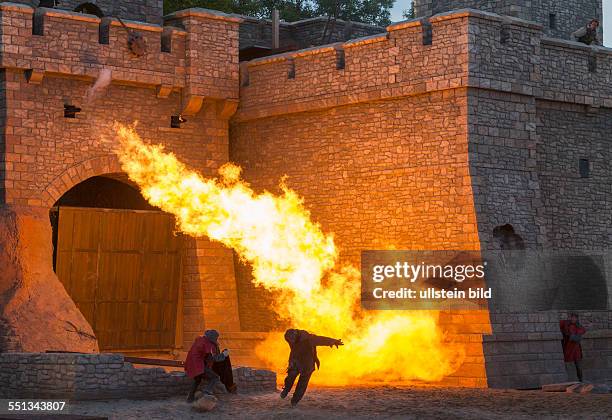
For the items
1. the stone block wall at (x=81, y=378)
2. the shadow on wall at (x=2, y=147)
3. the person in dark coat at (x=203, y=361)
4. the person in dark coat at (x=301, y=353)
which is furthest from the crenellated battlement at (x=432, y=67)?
the stone block wall at (x=81, y=378)

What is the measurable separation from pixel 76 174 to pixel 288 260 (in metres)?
4.39

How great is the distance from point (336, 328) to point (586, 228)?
18.0 ft

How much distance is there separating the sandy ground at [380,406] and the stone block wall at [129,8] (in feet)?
31.0

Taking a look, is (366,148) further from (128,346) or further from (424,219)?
(128,346)

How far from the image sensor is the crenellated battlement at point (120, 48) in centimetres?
2405

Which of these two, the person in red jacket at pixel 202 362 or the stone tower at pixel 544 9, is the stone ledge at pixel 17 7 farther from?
the stone tower at pixel 544 9

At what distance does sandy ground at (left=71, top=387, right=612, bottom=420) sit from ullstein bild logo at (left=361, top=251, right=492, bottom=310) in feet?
7.57

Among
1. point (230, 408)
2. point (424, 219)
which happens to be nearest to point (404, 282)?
point (424, 219)

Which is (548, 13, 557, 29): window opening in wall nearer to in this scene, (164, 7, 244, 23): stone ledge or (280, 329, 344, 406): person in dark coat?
(164, 7, 244, 23): stone ledge

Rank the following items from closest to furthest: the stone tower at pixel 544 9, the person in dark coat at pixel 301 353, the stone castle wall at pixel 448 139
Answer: the person in dark coat at pixel 301 353 → the stone castle wall at pixel 448 139 → the stone tower at pixel 544 9

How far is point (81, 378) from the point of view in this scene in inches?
756

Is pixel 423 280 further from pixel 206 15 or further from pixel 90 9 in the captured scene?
pixel 90 9

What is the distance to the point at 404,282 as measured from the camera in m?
24.1

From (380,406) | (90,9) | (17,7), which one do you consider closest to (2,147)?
(17,7)
